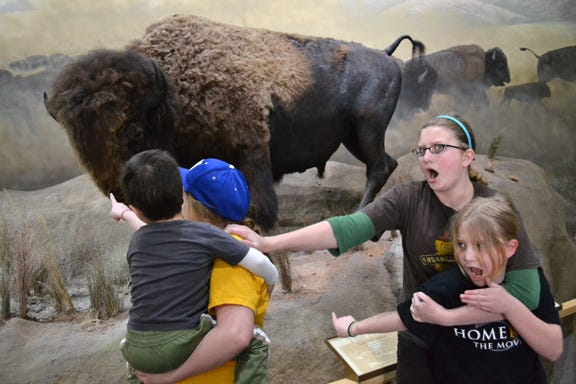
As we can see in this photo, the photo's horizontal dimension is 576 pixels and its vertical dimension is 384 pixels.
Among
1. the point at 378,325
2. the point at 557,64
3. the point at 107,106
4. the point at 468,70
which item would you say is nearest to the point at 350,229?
the point at 378,325

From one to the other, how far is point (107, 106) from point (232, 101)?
67 centimetres

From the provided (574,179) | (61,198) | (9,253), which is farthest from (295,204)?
(574,179)

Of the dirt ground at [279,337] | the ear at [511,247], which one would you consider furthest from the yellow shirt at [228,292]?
the dirt ground at [279,337]

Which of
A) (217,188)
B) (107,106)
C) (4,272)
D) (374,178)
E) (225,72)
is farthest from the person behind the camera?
(374,178)

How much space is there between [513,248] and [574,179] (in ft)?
16.0

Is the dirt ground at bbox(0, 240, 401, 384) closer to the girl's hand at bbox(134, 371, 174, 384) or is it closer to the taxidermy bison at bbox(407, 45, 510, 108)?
the girl's hand at bbox(134, 371, 174, 384)

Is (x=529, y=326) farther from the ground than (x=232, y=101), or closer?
closer

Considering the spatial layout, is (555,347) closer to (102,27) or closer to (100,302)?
(100,302)

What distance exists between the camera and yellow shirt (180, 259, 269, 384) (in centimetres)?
106

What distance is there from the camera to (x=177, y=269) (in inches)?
41.6

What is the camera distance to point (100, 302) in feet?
7.98

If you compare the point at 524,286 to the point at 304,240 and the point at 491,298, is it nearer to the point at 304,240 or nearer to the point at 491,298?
the point at 491,298

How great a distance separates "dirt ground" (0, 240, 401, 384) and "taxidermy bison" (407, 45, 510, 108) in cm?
304

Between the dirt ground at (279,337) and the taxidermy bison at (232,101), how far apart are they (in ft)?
1.85
